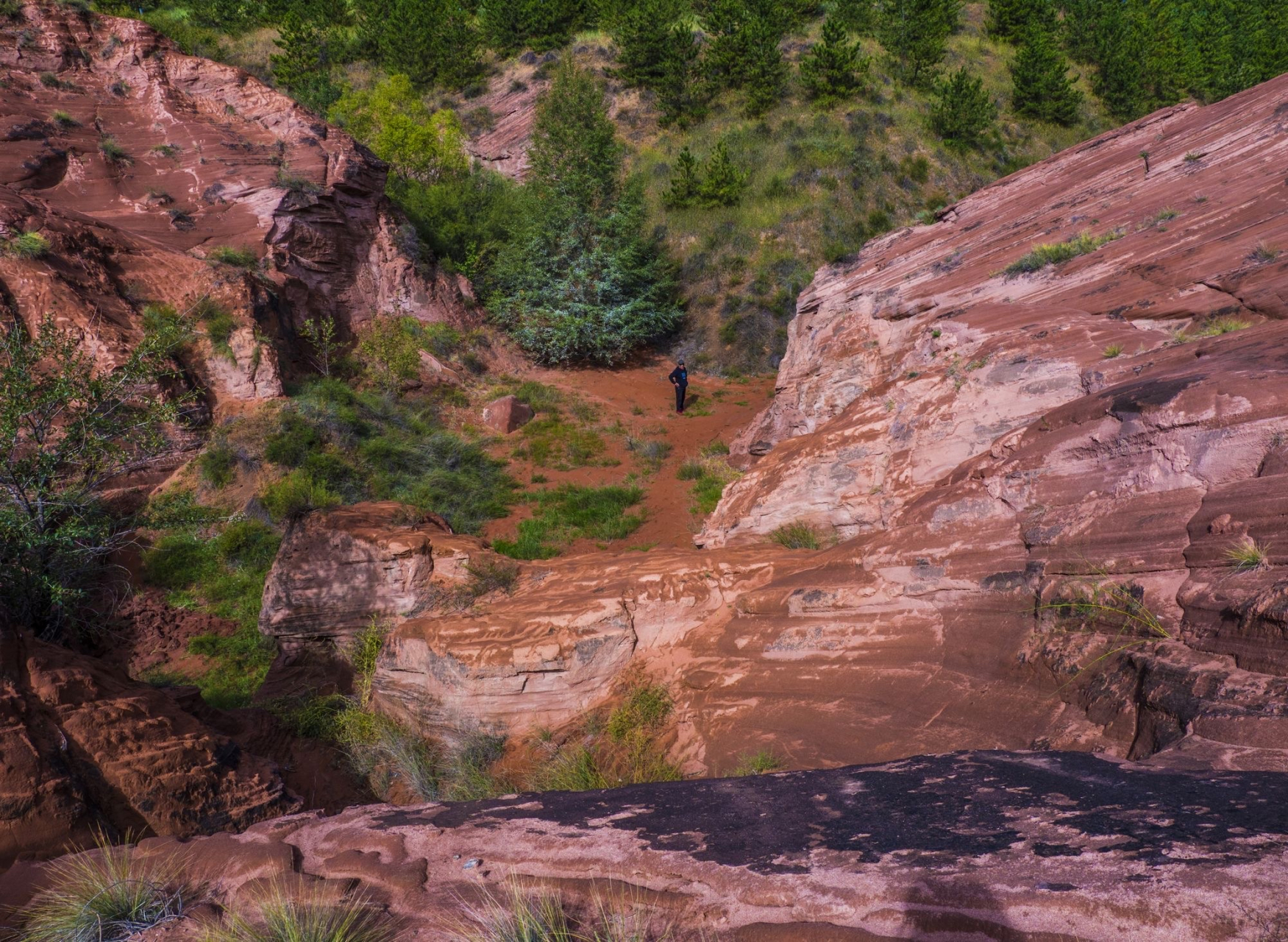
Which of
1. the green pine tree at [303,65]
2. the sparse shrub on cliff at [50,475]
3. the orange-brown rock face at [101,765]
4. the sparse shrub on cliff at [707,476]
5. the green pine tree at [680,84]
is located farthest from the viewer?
the green pine tree at [303,65]

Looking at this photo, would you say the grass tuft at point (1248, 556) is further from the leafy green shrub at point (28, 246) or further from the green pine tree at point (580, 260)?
the green pine tree at point (580, 260)

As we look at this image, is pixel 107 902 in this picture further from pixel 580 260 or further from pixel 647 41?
pixel 647 41

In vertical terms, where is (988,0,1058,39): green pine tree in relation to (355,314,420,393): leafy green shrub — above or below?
above

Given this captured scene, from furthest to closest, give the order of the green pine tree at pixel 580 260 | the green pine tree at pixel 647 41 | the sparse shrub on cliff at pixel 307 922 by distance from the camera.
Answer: the green pine tree at pixel 647 41
the green pine tree at pixel 580 260
the sparse shrub on cliff at pixel 307 922

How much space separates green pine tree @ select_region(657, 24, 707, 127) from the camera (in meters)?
31.3

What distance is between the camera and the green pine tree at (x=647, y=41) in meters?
31.1

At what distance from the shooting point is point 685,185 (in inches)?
1094

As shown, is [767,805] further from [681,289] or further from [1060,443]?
[681,289]

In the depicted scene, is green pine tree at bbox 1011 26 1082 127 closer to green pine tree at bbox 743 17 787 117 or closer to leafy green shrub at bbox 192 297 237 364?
green pine tree at bbox 743 17 787 117

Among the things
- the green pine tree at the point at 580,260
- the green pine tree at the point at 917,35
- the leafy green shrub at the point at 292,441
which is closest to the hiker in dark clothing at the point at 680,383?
the green pine tree at the point at 580,260

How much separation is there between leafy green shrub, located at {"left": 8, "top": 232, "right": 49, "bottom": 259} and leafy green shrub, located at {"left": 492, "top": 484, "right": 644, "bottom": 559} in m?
10.9

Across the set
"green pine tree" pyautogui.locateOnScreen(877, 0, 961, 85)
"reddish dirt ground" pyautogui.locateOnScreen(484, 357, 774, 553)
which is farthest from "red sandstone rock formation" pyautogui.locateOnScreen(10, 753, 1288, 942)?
"green pine tree" pyautogui.locateOnScreen(877, 0, 961, 85)

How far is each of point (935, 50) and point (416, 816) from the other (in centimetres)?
3687

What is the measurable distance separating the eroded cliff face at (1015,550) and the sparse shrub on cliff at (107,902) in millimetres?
3639
